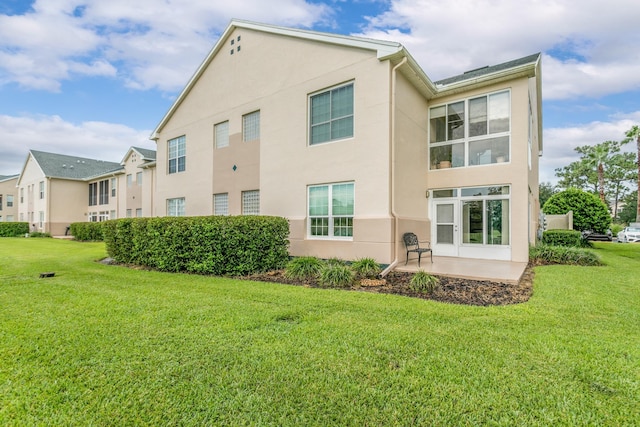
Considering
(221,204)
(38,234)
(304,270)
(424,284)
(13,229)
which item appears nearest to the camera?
(424,284)

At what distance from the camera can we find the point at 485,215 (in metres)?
10.5

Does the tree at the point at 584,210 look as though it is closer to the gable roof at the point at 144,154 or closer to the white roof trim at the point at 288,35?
the white roof trim at the point at 288,35

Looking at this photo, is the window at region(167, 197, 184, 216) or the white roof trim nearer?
the white roof trim

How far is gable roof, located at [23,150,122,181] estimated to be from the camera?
3139 centimetres

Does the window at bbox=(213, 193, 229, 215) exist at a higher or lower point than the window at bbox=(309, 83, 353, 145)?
lower

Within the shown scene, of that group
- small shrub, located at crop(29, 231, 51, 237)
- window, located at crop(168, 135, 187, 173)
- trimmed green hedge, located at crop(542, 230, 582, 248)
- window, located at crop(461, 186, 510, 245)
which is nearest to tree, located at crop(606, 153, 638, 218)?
trimmed green hedge, located at crop(542, 230, 582, 248)

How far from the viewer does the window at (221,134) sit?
46.1 feet

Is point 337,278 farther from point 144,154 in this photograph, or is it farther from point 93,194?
point 93,194

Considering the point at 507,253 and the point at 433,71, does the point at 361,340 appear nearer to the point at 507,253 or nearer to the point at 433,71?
the point at 507,253

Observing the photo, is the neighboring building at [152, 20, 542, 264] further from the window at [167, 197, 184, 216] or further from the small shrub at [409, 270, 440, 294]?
the window at [167, 197, 184, 216]

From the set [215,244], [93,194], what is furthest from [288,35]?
[93,194]

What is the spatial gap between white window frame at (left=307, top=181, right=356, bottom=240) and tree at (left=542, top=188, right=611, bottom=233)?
17.5m

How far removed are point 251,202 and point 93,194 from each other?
1068 inches

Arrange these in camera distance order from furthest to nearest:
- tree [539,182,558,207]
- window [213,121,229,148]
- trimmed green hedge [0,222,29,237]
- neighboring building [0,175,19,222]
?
tree [539,182,558,207] < neighboring building [0,175,19,222] < trimmed green hedge [0,222,29,237] < window [213,121,229,148]
